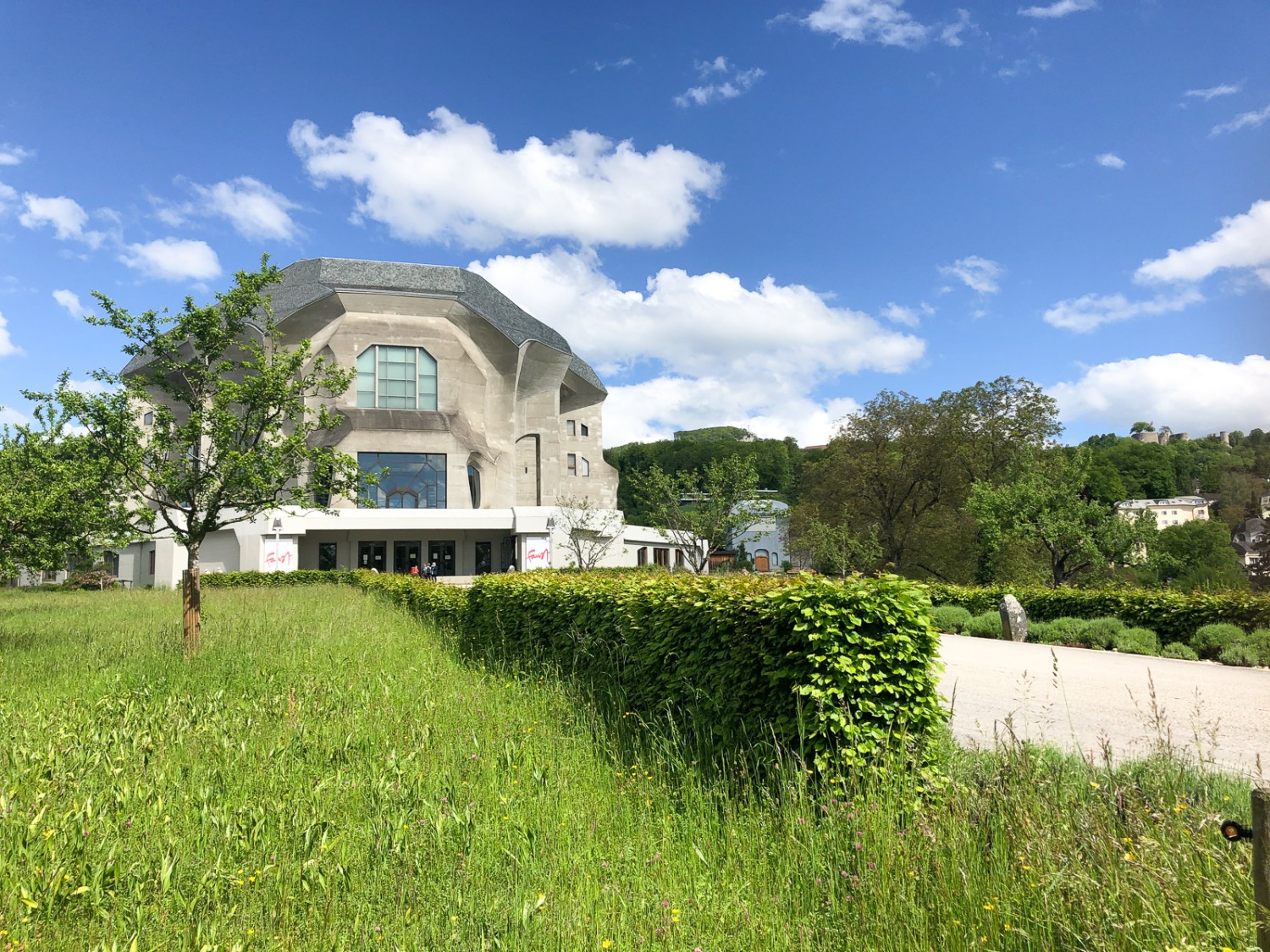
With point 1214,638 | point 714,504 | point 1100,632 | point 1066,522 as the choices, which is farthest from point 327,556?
point 1214,638

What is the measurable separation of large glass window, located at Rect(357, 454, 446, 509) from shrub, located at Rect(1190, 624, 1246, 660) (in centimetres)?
4092

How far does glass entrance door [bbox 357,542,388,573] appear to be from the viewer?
155 feet

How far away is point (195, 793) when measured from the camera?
5.05 metres

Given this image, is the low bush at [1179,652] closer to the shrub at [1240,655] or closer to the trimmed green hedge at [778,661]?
the shrub at [1240,655]

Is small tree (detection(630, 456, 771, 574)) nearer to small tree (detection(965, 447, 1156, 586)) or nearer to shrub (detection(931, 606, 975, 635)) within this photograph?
small tree (detection(965, 447, 1156, 586))

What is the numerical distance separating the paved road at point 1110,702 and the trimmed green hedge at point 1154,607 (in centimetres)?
174

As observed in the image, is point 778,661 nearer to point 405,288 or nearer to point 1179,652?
point 1179,652

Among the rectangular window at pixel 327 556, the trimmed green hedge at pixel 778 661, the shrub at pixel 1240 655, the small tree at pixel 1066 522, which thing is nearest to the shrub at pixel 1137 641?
the shrub at pixel 1240 655

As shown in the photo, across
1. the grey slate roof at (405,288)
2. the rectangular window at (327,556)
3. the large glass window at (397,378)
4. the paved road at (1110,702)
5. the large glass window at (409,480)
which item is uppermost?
the grey slate roof at (405,288)

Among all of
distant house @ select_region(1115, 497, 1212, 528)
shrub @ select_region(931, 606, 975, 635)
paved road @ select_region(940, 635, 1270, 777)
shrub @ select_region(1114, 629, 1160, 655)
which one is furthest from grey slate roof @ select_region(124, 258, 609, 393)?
distant house @ select_region(1115, 497, 1212, 528)

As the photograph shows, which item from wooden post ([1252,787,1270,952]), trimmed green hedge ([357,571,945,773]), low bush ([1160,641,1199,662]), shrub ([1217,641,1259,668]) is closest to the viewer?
wooden post ([1252,787,1270,952])

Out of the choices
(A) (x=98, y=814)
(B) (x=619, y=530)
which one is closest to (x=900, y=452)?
(B) (x=619, y=530)

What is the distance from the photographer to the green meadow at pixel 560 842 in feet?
10.5

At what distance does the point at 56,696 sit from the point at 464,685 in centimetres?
423
